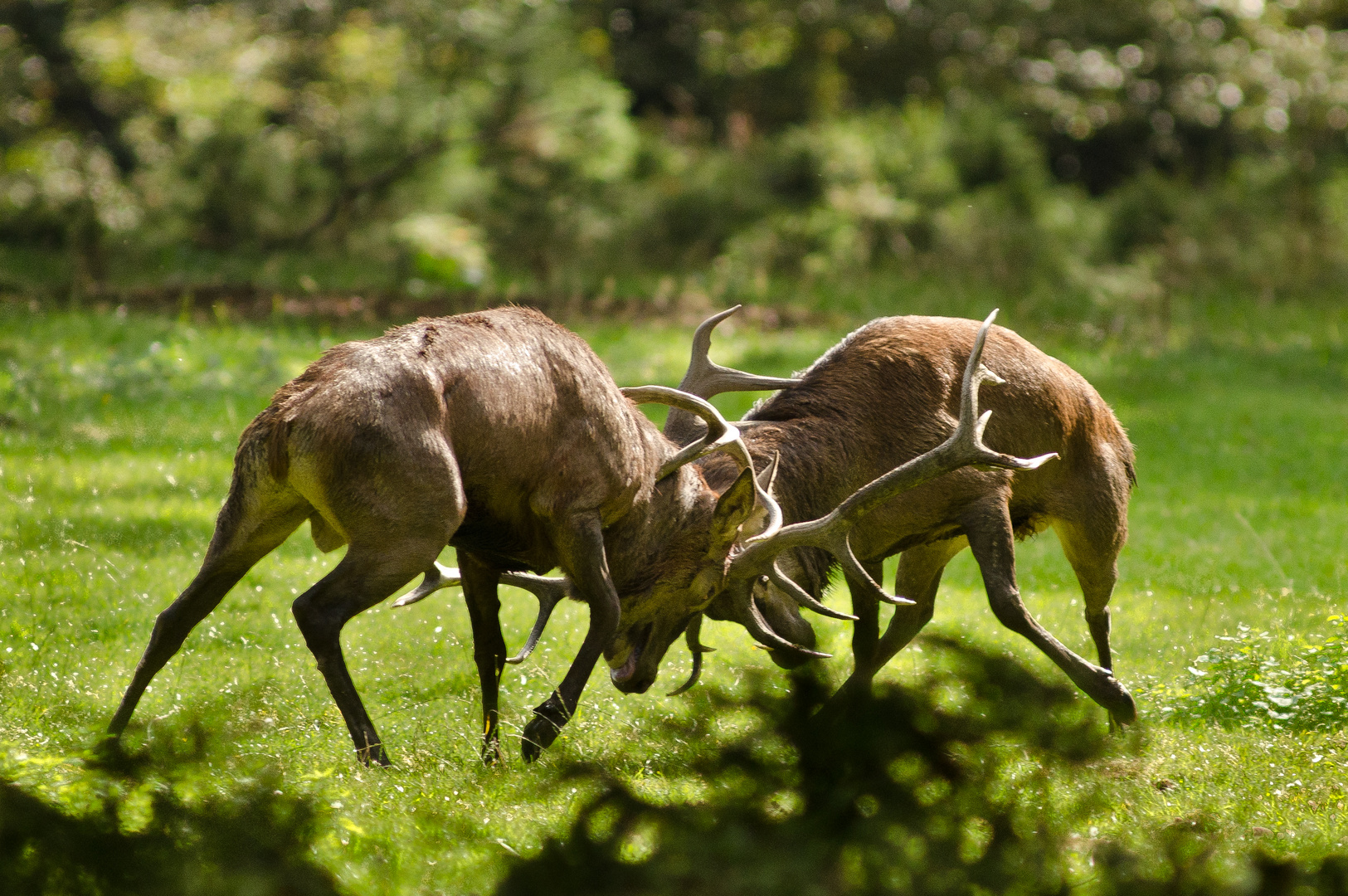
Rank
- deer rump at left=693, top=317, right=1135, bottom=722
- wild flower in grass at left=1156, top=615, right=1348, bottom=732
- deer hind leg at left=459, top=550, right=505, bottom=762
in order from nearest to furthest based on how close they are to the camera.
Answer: deer hind leg at left=459, top=550, right=505, bottom=762, deer rump at left=693, top=317, right=1135, bottom=722, wild flower in grass at left=1156, top=615, right=1348, bottom=732

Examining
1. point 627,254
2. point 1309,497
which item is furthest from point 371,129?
point 1309,497

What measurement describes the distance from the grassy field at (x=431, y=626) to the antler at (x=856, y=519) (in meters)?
0.68

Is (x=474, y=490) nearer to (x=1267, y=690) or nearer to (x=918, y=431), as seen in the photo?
(x=918, y=431)

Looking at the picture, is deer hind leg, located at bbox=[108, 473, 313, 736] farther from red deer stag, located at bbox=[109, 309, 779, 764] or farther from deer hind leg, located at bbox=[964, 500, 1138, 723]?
deer hind leg, located at bbox=[964, 500, 1138, 723]

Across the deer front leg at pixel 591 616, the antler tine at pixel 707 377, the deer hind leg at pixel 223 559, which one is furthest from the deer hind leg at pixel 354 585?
the antler tine at pixel 707 377

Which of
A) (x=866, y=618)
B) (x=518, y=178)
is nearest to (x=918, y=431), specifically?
(x=866, y=618)

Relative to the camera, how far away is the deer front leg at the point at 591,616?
18.7 ft

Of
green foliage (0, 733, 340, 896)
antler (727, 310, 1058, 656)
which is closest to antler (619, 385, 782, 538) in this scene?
antler (727, 310, 1058, 656)

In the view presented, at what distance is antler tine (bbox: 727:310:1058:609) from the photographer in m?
5.99

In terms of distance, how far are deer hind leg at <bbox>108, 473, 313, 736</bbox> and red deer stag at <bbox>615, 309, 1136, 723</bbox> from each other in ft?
5.30

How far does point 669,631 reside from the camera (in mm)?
6223

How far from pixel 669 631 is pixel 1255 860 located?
3576 mm

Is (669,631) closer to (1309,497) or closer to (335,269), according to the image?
(1309,497)

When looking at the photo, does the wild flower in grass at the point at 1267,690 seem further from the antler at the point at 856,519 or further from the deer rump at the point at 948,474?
the antler at the point at 856,519
